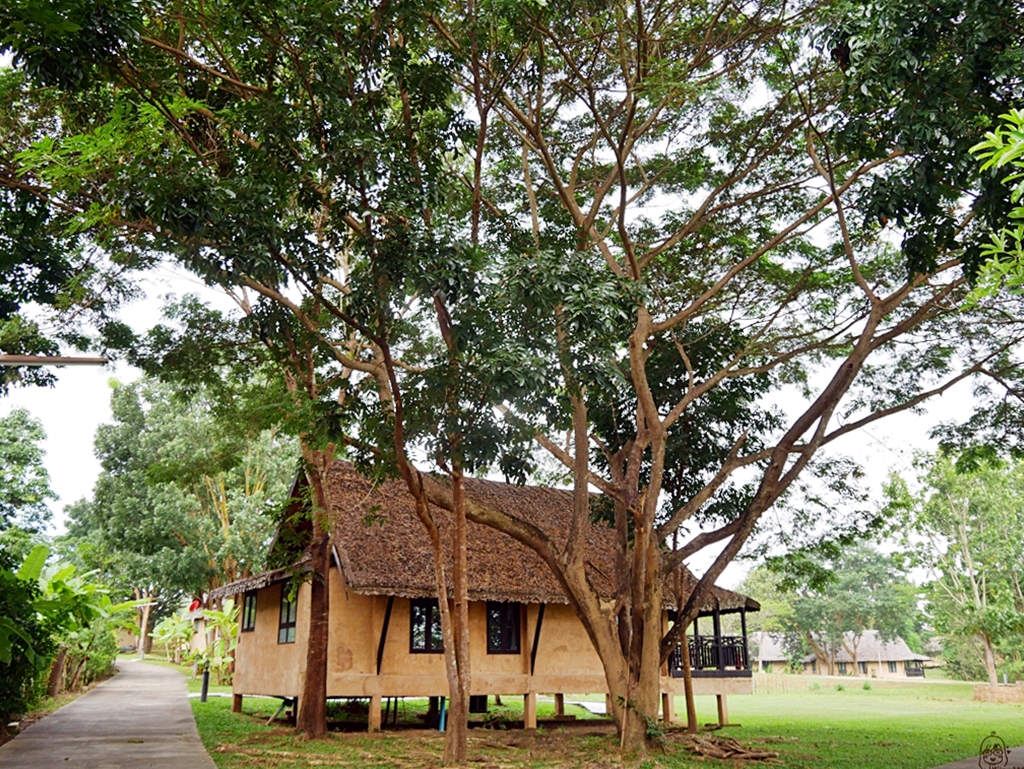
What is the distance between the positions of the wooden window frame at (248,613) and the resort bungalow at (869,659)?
49.6 metres

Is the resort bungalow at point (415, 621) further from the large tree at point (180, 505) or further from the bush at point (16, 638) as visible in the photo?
the large tree at point (180, 505)

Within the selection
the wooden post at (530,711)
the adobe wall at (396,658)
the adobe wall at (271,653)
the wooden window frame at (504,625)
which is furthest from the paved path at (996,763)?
the adobe wall at (271,653)

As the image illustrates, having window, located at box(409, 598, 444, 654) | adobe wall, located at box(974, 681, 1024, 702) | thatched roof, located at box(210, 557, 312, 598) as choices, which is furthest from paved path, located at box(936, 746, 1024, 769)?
adobe wall, located at box(974, 681, 1024, 702)

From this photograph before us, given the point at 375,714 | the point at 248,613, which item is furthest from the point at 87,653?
the point at 375,714

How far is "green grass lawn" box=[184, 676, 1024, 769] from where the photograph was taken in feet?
38.4

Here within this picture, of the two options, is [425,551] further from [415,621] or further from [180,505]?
[180,505]

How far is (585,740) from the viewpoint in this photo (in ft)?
47.4

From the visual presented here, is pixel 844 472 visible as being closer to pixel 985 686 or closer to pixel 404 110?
pixel 404 110

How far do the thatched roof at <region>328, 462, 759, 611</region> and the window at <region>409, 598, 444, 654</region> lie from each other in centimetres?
103

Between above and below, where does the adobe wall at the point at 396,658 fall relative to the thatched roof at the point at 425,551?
below

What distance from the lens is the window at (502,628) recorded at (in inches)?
679

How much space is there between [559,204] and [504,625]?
9179 millimetres

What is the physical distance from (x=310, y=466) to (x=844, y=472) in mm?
10627

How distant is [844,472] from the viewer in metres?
16.6
